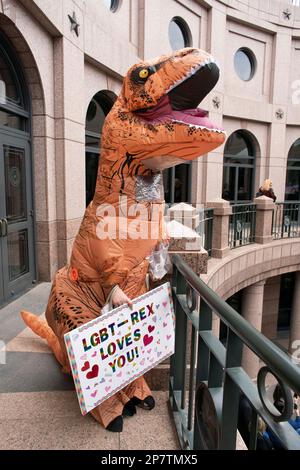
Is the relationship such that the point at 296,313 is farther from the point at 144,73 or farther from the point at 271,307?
the point at 144,73

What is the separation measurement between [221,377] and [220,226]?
5989 millimetres

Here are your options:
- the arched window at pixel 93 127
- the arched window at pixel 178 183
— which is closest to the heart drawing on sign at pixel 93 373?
the arched window at pixel 93 127

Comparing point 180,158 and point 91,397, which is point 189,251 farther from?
point 91,397

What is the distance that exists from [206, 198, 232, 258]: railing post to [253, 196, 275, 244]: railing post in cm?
201

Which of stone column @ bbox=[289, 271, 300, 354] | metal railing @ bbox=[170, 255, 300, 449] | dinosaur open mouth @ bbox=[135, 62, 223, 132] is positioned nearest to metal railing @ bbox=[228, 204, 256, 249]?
stone column @ bbox=[289, 271, 300, 354]

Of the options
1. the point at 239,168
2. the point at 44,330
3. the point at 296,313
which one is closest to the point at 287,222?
the point at 296,313

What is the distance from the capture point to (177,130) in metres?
1.89

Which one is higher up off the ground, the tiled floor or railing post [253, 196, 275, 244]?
railing post [253, 196, 275, 244]

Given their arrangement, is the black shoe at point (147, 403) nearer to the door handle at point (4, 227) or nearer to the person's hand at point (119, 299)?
the person's hand at point (119, 299)

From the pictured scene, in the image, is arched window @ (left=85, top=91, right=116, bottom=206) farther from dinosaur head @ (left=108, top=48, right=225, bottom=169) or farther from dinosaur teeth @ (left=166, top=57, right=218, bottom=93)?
dinosaur teeth @ (left=166, top=57, right=218, bottom=93)

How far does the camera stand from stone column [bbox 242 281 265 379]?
9.88m

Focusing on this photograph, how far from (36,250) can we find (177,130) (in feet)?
14.1

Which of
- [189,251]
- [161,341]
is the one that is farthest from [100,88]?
→ [161,341]
